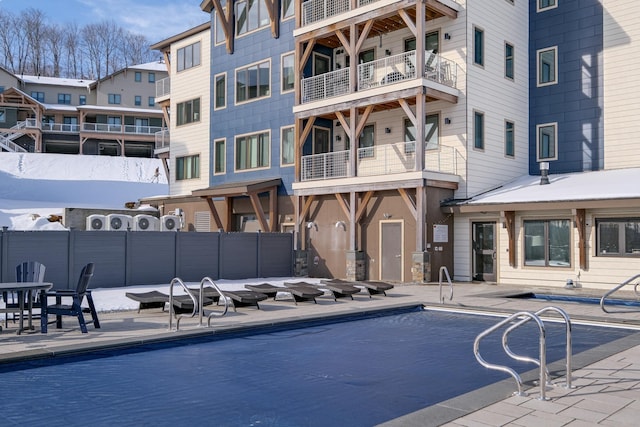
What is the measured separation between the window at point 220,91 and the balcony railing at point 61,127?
123ft

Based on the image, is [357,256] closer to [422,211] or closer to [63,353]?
[422,211]

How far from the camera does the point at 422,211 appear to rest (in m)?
18.7

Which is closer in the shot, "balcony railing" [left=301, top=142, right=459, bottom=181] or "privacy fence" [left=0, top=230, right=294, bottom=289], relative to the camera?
"privacy fence" [left=0, top=230, right=294, bottom=289]

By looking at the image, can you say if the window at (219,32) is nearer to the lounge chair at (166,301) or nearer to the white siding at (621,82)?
the white siding at (621,82)

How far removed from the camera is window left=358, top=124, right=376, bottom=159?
22.6m

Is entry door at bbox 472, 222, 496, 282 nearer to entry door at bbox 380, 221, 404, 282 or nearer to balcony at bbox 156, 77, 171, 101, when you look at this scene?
entry door at bbox 380, 221, 404, 282

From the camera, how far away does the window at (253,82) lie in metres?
25.3

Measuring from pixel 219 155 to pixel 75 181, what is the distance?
25893 millimetres

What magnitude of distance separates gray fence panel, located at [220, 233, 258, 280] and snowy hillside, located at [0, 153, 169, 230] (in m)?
22.2

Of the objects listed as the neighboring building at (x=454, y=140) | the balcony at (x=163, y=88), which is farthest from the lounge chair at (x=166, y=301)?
the balcony at (x=163, y=88)

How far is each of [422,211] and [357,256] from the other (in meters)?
3.15

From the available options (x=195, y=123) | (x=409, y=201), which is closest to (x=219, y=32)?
(x=195, y=123)

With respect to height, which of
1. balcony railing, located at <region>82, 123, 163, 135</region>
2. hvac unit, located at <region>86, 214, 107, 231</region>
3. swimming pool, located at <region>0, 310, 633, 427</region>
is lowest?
swimming pool, located at <region>0, 310, 633, 427</region>

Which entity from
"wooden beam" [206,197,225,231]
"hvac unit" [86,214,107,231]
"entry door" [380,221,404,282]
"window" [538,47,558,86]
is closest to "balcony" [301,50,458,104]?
"window" [538,47,558,86]
